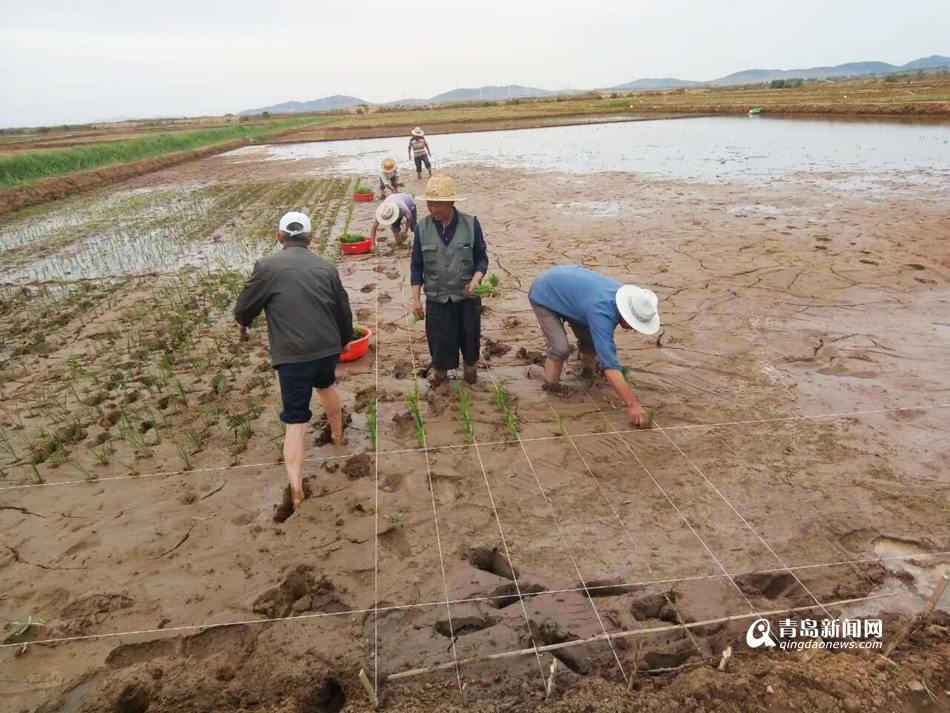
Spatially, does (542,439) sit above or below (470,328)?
below

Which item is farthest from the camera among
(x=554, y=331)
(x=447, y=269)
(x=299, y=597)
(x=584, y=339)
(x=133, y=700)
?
(x=584, y=339)

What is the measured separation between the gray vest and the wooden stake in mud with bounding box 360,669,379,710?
2.60 meters

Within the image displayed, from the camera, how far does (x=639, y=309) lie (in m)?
3.51

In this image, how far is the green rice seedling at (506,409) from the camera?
12.9ft

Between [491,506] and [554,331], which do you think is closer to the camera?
[491,506]

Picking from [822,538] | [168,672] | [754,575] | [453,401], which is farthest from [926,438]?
[168,672]

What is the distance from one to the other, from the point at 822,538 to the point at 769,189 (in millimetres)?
10916

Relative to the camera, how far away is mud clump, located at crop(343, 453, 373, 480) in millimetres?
3562

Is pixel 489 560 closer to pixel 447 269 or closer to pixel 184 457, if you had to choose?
pixel 447 269

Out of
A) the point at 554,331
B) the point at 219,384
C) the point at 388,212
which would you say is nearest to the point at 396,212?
the point at 388,212

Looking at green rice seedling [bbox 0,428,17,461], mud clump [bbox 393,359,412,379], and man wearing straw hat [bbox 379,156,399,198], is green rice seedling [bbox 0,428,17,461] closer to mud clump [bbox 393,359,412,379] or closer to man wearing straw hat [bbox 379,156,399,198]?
mud clump [bbox 393,359,412,379]

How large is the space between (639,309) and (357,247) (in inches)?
227

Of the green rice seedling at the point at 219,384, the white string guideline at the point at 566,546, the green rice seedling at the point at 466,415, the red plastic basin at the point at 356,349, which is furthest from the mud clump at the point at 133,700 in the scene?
the red plastic basin at the point at 356,349

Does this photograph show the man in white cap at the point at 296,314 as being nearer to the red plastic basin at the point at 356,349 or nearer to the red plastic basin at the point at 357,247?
the red plastic basin at the point at 356,349
